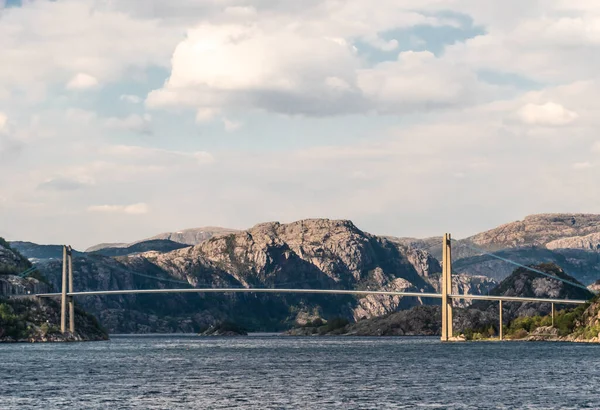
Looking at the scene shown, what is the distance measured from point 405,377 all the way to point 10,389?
36720 millimetres

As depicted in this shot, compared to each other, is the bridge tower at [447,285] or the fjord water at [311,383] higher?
the bridge tower at [447,285]

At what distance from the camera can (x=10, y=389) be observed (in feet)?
270

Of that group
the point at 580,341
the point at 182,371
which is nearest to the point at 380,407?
the point at 182,371

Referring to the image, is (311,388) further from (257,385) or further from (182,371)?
(182,371)

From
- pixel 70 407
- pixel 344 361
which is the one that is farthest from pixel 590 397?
pixel 344 361

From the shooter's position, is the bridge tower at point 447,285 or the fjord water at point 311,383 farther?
the bridge tower at point 447,285

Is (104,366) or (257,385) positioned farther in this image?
(104,366)

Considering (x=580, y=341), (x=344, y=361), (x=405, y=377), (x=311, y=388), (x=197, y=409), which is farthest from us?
(x=580, y=341)

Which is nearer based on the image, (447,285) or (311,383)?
(311,383)

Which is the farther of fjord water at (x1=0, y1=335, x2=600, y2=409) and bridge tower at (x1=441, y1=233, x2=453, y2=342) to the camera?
bridge tower at (x1=441, y1=233, x2=453, y2=342)

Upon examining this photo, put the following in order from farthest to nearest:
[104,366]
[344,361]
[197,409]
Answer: [344,361] → [104,366] → [197,409]

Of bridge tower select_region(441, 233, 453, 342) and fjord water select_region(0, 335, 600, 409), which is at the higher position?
bridge tower select_region(441, 233, 453, 342)

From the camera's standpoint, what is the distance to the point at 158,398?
72375 millimetres

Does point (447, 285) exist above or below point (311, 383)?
above
